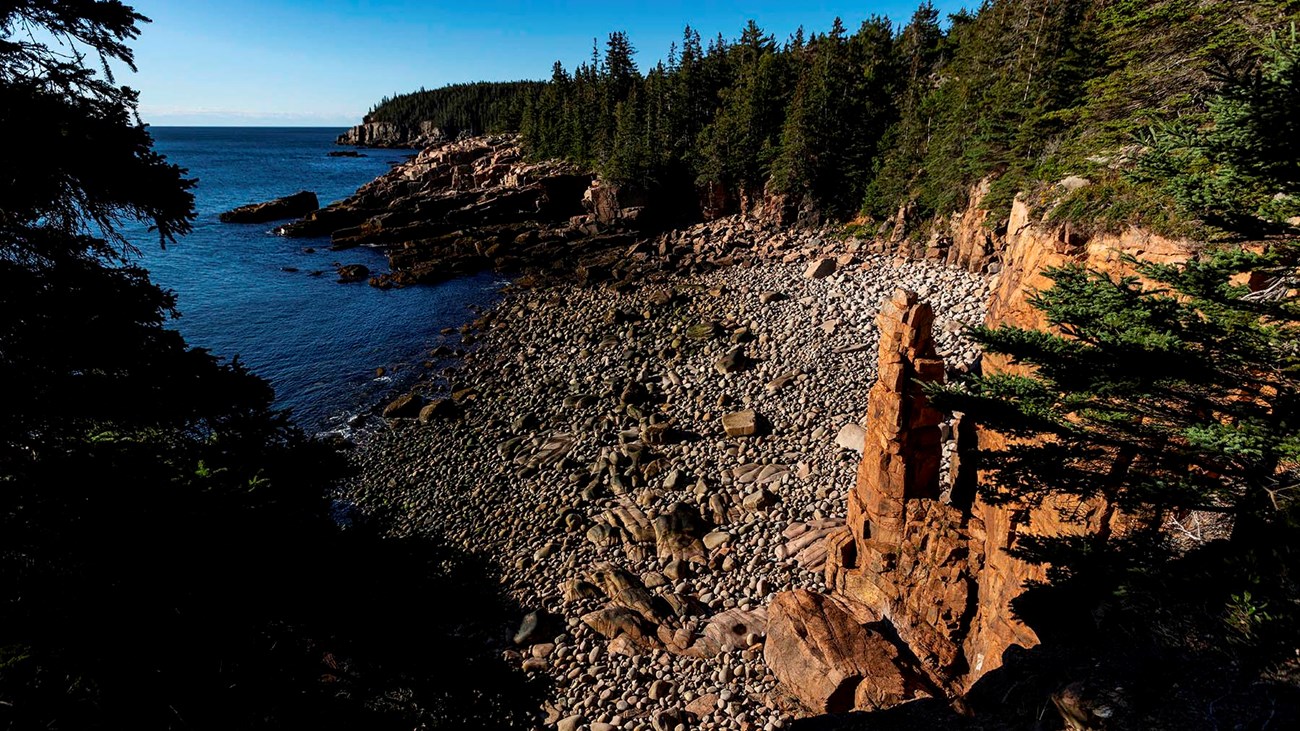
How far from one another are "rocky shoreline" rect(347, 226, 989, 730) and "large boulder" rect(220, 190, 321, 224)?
50026 mm

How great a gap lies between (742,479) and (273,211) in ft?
237

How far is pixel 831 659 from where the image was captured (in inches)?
441

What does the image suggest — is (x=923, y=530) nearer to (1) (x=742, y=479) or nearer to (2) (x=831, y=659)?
(2) (x=831, y=659)

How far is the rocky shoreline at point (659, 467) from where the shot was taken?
43.1 feet

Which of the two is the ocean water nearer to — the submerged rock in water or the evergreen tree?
the submerged rock in water

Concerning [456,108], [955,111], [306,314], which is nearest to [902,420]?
[955,111]

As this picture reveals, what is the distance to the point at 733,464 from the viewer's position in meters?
19.0

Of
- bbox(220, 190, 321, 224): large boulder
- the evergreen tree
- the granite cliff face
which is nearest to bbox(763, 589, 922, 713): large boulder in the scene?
the granite cliff face

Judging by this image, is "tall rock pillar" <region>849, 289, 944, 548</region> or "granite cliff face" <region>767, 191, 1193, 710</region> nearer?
"granite cliff face" <region>767, 191, 1193, 710</region>

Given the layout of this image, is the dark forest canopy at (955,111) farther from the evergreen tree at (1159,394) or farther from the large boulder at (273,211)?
the large boulder at (273,211)

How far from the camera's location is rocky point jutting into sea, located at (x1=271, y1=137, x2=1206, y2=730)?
11367 mm

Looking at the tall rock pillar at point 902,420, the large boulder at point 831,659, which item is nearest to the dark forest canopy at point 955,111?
the tall rock pillar at point 902,420

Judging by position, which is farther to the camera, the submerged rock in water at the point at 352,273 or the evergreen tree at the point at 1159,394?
the submerged rock in water at the point at 352,273

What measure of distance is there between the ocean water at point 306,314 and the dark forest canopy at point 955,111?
24.1m
